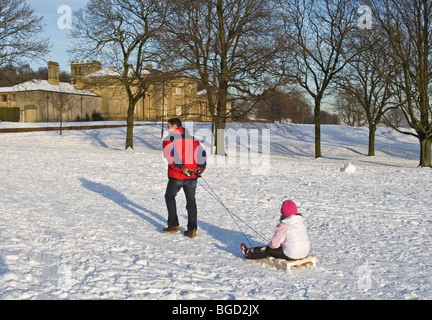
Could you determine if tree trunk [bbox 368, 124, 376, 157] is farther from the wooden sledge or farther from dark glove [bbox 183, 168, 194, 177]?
the wooden sledge

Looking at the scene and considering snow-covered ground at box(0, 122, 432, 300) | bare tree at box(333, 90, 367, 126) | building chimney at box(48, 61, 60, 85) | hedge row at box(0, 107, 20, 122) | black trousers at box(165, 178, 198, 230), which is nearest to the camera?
snow-covered ground at box(0, 122, 432, 300)

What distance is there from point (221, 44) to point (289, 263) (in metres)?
19.2

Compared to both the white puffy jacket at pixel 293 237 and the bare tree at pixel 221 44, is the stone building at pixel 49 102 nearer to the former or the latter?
the bare tree at pixel 221 44

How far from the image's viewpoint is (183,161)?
6848 mm

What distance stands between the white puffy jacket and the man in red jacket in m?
1.98

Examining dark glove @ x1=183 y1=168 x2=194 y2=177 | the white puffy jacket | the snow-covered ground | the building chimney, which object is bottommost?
the snow-covered ground

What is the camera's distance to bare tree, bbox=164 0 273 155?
22.5 metres

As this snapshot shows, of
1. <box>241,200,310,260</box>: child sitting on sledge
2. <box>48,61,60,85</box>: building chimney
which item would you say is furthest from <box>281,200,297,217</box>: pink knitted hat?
<box>48,61,60,85</box>: building chimney

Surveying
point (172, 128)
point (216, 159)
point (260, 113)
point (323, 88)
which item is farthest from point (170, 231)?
point (323, 88)

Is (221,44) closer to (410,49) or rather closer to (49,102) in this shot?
(410,49)

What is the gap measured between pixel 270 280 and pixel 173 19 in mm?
→ 21720

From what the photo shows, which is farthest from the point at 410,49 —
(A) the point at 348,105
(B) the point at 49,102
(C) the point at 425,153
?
(B) the point at 49,102

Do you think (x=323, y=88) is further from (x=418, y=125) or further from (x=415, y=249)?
(x=415, y=249)

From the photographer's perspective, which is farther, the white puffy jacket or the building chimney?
the building chimney
